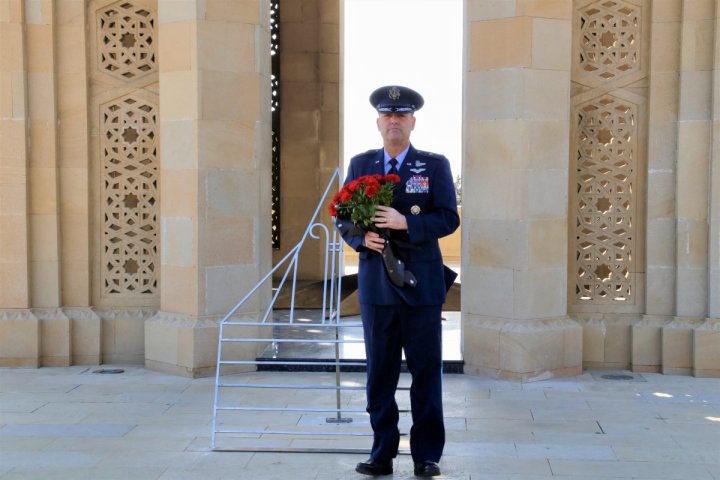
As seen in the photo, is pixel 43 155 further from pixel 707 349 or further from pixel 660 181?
pixel 707 349

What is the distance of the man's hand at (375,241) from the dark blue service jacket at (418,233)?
3.4 inches

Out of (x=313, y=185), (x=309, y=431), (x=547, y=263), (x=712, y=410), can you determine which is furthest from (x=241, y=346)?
(x=313, y=185)

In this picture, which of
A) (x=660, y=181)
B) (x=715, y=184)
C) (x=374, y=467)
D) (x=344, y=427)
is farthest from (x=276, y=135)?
(x=374, y=467)

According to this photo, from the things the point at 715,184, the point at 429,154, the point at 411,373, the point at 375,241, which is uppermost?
the point at 429,154

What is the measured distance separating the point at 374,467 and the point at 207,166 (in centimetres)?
358

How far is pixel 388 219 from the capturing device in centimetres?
526

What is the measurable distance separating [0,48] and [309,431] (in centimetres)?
460

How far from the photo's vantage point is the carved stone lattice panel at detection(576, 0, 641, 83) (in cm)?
853

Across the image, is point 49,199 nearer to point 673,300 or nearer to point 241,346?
point 241,346

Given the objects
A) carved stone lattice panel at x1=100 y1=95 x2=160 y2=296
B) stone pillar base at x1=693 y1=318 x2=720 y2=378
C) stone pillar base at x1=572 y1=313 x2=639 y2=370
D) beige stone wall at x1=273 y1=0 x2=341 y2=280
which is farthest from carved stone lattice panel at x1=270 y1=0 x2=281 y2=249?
stone pillar base at x1=693 y1=318 x2=720 y2=378

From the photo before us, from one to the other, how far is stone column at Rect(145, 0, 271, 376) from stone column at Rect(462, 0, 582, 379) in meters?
1.84

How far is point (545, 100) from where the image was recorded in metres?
8.12

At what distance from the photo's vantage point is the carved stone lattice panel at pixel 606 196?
28.1 ft

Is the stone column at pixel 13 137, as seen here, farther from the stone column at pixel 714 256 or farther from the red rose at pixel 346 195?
the stone column at pixel 714 256
